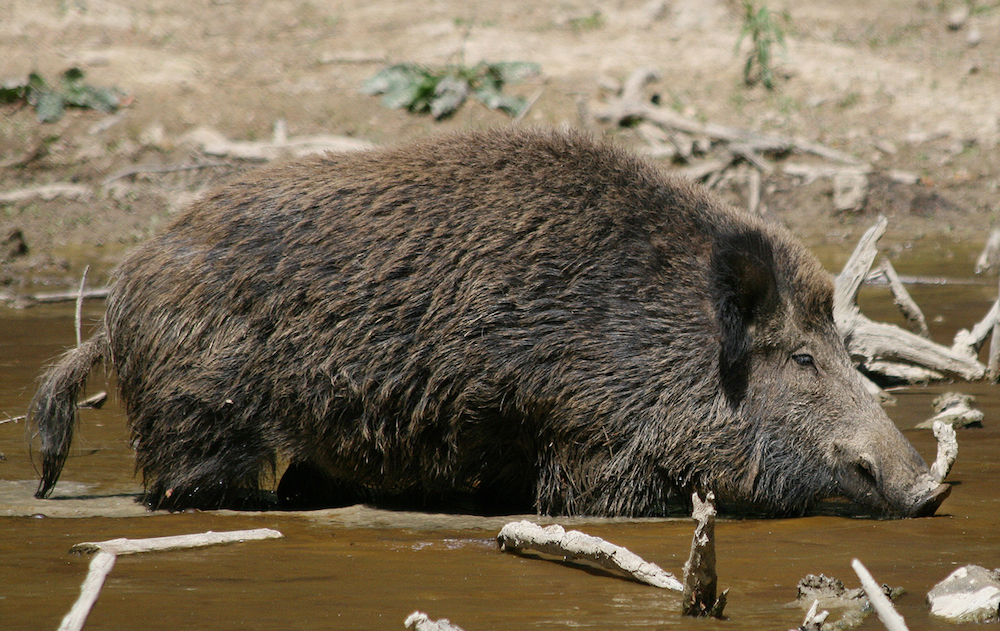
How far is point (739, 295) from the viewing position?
4.95 meters

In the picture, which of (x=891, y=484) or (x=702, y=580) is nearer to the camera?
(x=702, y=580)

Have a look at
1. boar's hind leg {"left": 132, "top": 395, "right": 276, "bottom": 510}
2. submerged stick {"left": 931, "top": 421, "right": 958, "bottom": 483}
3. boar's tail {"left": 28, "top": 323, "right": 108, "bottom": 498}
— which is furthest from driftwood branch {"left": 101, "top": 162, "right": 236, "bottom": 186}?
submerged stick {"left": 931, "top": 421, "right": 958, "bottom": 483}

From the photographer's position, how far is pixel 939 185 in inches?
488

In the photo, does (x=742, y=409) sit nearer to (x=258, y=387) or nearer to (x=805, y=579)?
(x=805, y=579)

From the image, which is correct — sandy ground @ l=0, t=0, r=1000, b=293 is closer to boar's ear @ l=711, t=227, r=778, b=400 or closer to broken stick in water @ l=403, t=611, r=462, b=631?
boar's ear @ l=711, t=227, r=778, b=400

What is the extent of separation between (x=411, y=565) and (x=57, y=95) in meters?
11.4

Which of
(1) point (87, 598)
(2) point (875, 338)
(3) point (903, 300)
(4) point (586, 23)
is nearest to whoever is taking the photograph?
(1) point (87, 598)

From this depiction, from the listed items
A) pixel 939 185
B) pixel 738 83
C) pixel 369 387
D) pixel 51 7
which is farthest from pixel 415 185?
pixel 51 7

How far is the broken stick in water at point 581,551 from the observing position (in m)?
3.51

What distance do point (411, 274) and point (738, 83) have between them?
10246 mm

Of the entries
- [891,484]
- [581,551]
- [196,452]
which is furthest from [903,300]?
[196,452]

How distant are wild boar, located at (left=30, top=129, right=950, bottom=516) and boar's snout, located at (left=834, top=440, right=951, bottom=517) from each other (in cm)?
1

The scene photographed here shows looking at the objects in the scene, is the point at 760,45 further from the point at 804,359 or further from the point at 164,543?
the point at 164,543

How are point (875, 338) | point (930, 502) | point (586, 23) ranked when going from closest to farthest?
point (930, 502) < point (875, 338) < point (586, 23)
